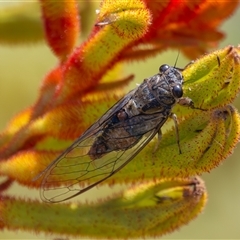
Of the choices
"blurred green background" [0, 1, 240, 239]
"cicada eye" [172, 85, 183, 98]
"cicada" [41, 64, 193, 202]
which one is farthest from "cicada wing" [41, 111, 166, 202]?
"blurred green background" [0, 1, 240, 239]

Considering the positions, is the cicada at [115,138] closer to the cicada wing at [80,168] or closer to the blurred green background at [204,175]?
the cicada wing at [80,168]

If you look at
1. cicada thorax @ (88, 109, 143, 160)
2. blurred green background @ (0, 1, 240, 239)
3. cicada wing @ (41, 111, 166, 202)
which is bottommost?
cicada wing @ (41, 111, 166, 202)

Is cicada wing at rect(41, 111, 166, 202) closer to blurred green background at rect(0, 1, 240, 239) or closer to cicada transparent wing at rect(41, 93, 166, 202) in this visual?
cicada transparent wing at rect(41, 93, 166, 202)

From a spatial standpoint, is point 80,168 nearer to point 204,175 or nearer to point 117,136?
point 117,136

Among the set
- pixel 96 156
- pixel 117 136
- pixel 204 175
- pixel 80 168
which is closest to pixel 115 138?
pixel 117 136

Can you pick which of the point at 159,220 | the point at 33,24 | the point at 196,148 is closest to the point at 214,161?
the point at 196,148

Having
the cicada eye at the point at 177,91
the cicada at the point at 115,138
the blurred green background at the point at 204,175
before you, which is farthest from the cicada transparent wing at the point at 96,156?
the blurred green background at the point at 204,175
